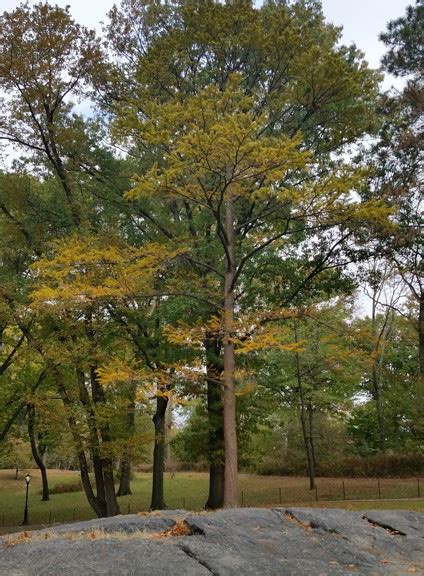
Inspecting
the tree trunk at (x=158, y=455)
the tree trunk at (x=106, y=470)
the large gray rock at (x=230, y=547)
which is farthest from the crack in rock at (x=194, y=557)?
the tree trunk at (x=158, y=455)

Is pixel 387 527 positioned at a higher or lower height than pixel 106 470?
lower

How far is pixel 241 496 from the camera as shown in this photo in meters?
23.2

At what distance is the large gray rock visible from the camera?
4.80m

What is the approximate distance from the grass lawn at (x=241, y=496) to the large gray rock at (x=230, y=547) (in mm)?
8732

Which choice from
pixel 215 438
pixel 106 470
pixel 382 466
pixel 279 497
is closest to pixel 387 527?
pixel 215 438

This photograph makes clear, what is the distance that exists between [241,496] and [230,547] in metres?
18.8

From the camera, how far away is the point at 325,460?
2994 cm

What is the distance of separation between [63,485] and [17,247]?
21.3m

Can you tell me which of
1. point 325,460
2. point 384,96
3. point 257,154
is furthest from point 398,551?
point 325,460

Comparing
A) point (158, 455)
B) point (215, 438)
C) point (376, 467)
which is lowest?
point (376, 467)

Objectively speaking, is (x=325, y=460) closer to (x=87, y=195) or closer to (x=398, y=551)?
(x=87, y=195)

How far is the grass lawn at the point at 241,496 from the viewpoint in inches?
765

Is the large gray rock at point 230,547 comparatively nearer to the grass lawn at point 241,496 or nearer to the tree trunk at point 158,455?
the grass lawn at point 241,496

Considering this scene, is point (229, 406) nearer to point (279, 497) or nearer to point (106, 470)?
point (106, 470)
